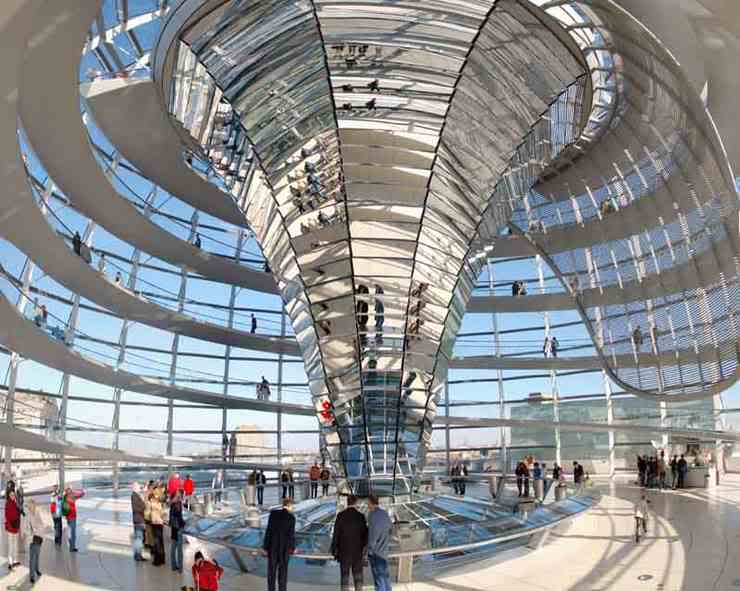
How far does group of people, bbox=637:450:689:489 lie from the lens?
2569 cm

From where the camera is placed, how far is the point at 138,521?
40.1 ft

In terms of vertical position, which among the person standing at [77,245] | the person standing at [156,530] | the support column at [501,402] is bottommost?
the person standing at [156,530]

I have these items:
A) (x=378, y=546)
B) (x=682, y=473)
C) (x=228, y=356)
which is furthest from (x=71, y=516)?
(x=228, y=356)

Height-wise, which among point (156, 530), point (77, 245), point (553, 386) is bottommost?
point (156, 530)

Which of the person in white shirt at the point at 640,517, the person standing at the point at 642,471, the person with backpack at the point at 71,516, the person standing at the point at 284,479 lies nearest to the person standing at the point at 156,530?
the person with backpack at the point at 71,516

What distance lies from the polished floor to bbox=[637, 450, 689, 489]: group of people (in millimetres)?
9356

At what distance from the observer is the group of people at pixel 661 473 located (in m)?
25.7

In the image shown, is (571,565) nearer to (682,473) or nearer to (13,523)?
(13,523)

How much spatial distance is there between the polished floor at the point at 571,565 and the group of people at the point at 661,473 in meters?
9.36

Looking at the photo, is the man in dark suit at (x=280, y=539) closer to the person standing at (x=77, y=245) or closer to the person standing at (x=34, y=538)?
the person standing at (x=34, y=538)

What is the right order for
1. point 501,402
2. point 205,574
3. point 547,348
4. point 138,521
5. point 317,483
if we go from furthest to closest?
point 501,402 → point 547,348 → point 317,483 → point 138,521 → point 205,574

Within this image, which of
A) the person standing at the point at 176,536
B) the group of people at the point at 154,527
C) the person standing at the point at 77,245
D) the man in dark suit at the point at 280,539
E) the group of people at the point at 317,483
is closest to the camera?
the man in dark suit at the point at 280,539

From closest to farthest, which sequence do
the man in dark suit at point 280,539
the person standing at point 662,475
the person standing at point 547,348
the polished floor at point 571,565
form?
the man in dark suit at point 280,539, the polished floor at point 571,565, the person standing at point 662,475, the person standing at point 547,348

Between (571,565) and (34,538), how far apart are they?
26.0ft
